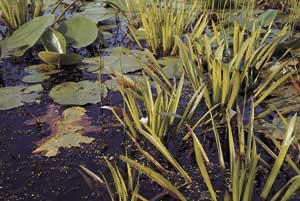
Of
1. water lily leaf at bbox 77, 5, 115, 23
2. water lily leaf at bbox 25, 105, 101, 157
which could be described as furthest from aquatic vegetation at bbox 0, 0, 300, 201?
water lily leaf at bbox 77, 5, 115, 23

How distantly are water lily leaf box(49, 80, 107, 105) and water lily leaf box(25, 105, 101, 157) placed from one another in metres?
0.04

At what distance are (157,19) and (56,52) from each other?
55cm

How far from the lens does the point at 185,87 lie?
1.84 meters

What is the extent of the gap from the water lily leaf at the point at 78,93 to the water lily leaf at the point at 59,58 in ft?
0.58

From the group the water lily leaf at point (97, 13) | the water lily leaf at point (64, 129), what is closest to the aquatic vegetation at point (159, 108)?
the water lily leaf at point (64, 129)

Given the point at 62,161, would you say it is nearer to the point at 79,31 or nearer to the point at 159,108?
the point at 159,108

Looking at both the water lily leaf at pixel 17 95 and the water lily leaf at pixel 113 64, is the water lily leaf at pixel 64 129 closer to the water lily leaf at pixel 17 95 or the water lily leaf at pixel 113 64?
the water lily leaf at pixel 17 95

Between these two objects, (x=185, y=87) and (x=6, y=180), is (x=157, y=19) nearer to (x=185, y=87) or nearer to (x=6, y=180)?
(x=185, y=87)

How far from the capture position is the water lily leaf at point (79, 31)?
7.20ft

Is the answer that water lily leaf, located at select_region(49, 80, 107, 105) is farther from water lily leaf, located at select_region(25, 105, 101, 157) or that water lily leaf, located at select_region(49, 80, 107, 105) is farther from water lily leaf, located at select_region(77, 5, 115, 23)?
water lily leaf, located at select_region(77, 5, 115, 23)

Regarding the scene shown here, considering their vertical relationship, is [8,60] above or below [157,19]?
below

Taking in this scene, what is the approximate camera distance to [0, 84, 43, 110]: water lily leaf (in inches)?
66.1

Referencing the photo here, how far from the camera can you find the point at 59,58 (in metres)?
1.96

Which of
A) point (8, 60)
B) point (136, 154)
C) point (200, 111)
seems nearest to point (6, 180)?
point (136, 154)
